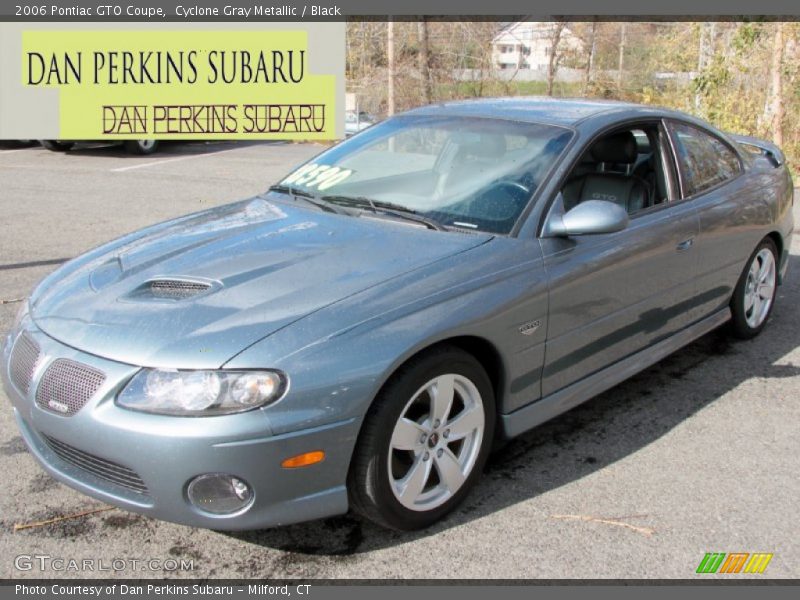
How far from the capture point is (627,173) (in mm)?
4570

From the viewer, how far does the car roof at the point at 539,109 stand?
4262mm

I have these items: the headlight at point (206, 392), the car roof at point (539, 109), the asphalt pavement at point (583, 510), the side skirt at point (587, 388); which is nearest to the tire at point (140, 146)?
the car roof at point (539, 109)

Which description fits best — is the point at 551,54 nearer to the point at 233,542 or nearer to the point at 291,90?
the point at 291,90

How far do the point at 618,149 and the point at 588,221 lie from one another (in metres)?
1.01

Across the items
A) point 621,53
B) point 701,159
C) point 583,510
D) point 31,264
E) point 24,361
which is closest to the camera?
point 24,361

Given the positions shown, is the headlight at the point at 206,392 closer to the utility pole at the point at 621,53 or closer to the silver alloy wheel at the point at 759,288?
the silver alloy wheel at the point at 759,288

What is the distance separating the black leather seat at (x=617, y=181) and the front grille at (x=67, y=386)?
2.57m

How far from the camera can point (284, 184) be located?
454 centimetres

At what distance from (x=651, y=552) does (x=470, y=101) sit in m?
2.69

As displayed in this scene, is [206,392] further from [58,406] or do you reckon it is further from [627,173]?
[627,173]

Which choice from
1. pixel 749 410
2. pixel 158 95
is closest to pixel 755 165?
pixel 749 410

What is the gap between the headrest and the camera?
434cm

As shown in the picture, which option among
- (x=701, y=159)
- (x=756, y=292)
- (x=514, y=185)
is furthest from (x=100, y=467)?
(x=756, y=292)

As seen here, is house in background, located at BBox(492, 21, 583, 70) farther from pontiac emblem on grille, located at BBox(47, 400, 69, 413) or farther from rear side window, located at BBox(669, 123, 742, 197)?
pontiac emblem on grille, located at BBox(47, 400, 69, 413)
